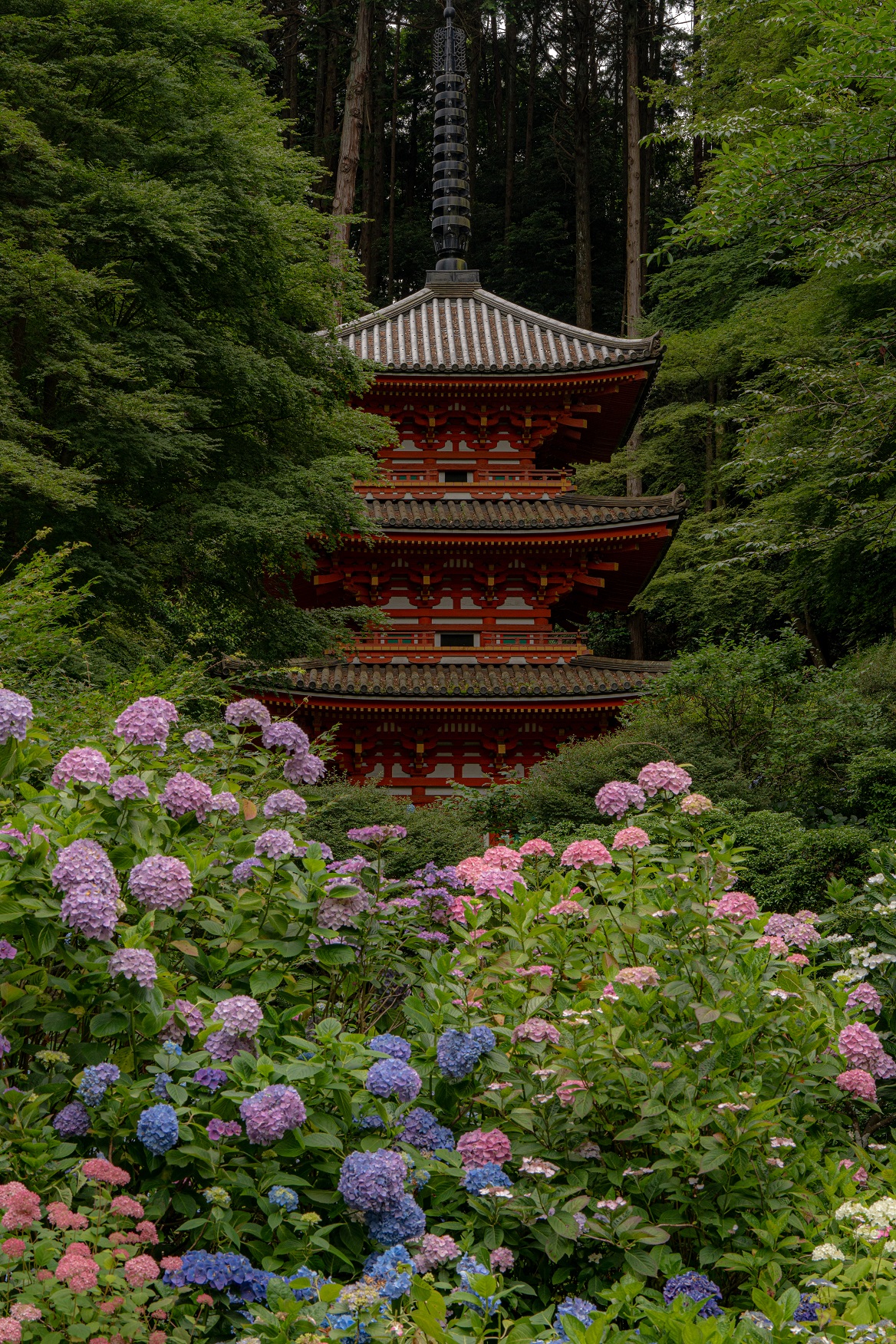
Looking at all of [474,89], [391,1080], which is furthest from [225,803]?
[474,89]

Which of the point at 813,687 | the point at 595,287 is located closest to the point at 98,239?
the point at 813,687

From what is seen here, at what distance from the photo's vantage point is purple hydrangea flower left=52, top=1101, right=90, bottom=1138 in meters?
2.64

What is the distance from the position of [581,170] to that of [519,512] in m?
21.0

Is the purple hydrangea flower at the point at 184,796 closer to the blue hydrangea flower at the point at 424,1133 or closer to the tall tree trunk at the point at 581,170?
the blue hydrangea flower at the point at 424,1133

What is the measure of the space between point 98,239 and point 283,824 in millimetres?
9164

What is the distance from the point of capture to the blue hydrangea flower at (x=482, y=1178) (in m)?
2.69

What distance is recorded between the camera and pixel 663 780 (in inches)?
144

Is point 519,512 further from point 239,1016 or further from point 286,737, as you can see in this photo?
point 239,1016

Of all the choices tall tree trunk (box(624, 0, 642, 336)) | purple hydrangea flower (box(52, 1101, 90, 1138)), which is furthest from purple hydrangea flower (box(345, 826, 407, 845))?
tall tree trunk (box(624, 0, 642, 336))

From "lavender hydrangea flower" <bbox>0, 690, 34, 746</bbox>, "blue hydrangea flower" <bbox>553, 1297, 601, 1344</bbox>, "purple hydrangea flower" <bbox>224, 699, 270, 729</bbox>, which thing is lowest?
"blue hydrangea flower" <bbox>553, 1297, 601, 1344</bbox>

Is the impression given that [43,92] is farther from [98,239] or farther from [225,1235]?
[225,1235]

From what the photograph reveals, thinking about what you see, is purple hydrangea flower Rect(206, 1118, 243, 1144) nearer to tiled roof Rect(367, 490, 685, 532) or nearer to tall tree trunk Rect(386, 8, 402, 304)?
tiled roof Rect(367, 490, 685, 532)

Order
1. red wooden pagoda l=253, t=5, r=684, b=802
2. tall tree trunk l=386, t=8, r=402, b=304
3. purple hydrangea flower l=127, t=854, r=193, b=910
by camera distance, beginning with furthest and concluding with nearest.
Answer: tall tree trunk l=386, t=8, r=402, b=304
red wooden pagoda l=253, t=5, r=684, b=802
purple hydrangea flower l=127, t=854, r=193, b=910

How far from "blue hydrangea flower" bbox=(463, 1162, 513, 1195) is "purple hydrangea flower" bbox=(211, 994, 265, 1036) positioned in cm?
63
